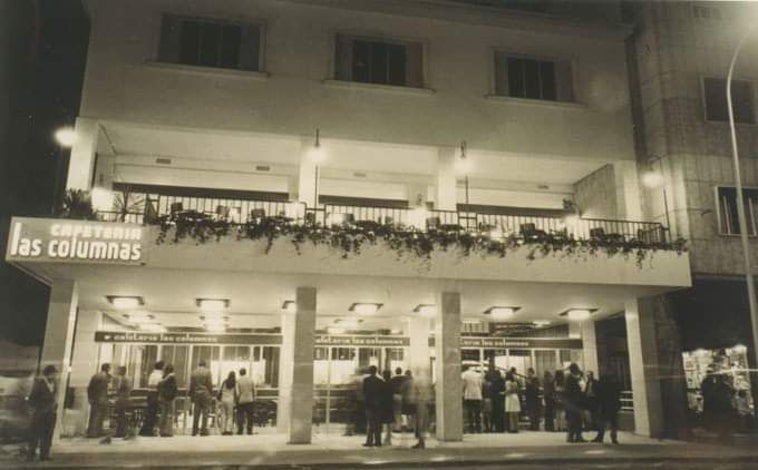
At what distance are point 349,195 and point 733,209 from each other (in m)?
11.3

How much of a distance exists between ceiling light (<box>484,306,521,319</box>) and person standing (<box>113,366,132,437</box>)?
33.8 feet

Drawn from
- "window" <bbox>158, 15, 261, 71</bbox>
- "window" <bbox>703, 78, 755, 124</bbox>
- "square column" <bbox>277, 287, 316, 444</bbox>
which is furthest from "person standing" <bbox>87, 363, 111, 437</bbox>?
"window" <bbox>703, 78, 755, 124</bbox>

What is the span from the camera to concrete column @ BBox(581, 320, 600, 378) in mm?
20134

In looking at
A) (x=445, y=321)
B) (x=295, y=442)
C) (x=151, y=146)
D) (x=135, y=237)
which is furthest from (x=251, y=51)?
(x=295, y=442)

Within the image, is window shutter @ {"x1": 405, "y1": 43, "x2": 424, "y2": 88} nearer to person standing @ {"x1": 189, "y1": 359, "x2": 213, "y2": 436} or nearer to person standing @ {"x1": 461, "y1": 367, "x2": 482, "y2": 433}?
person standing @ {"x1": 461, "y1": 367, "x2": 482, "y2": 433}

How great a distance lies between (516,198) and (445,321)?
7.32 m

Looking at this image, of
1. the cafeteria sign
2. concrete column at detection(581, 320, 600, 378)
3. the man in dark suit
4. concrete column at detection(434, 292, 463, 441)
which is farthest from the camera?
concrete column at detection(581, 320, 600, 378)

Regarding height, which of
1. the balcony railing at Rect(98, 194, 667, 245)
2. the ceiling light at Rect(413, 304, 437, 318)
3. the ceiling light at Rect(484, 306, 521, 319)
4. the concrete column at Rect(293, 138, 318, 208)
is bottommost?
the ceiling light at Rect(413, 304, 437, 318)

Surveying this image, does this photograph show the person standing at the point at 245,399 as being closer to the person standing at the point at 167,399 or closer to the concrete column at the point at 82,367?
the person standing at the point at 167,399

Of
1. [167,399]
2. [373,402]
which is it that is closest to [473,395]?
[373,402]

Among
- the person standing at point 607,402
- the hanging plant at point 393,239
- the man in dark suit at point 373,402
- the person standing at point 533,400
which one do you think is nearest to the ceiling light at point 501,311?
the person standing at point 533,400

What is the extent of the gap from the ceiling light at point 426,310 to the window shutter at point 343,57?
6.74 metres

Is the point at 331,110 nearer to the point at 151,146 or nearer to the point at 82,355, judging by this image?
the point at 151,146

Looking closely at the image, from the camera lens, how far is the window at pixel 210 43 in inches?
671
